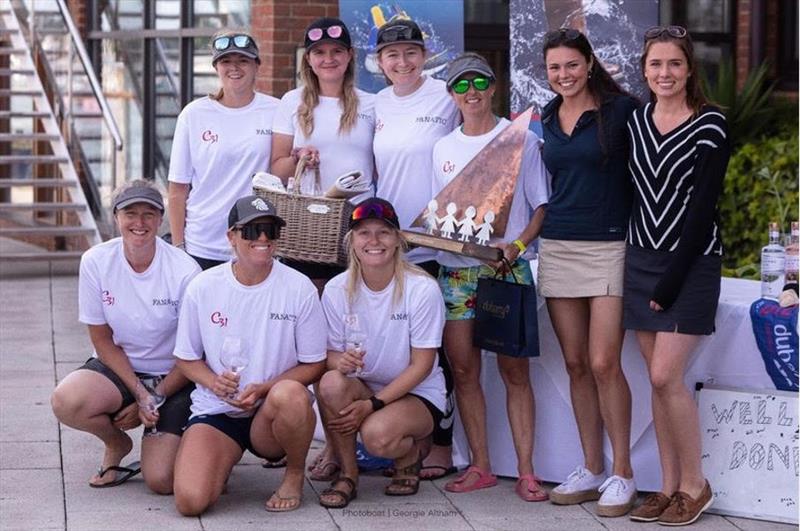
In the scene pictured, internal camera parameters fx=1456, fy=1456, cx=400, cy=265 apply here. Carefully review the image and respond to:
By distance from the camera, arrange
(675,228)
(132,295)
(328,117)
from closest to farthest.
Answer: (675,228), (132,295), (328,117)

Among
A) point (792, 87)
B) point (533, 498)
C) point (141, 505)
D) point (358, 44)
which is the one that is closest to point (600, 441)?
point (533, 498)

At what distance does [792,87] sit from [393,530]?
7.61m

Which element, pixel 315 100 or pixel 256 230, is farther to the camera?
pixel 315 100

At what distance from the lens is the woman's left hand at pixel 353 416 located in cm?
594

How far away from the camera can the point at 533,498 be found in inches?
240

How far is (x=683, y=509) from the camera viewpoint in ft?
18.7

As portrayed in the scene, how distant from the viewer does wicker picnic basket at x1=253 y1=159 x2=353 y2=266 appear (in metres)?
6.15

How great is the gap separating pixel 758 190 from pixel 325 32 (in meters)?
5.58

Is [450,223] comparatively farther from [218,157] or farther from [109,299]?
[109,299]

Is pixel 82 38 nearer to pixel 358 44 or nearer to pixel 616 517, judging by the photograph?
pixel 358 44

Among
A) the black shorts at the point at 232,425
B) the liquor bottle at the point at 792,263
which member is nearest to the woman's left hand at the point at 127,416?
the black shorts at the point at 232,425

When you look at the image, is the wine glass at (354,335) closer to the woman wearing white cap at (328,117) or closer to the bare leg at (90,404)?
the woman wearing white cap at (328,117)

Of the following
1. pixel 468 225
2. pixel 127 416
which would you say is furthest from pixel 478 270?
pixel 127 416

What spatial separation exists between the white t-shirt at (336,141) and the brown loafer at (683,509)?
1.86 m
